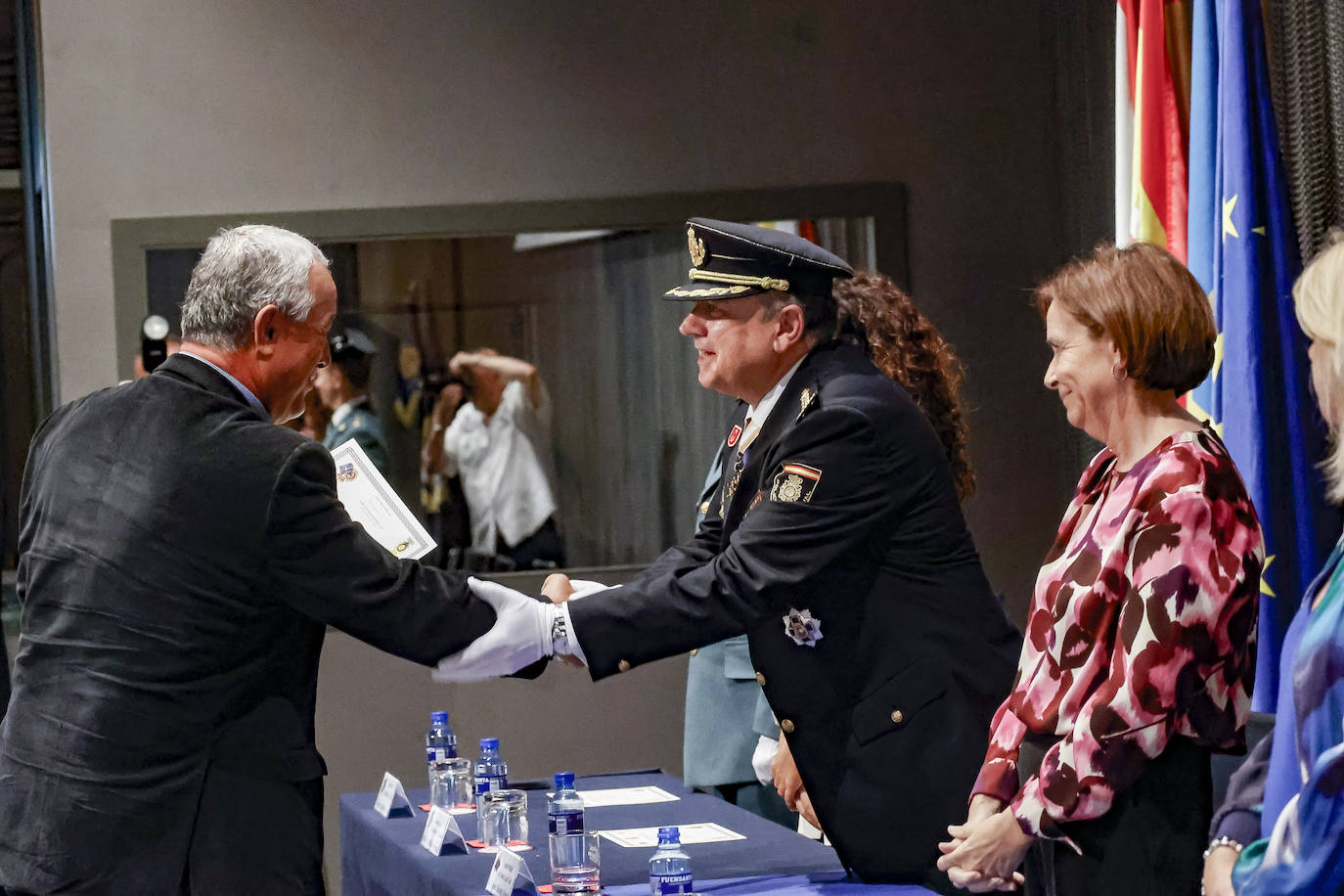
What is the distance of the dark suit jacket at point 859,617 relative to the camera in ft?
6.83

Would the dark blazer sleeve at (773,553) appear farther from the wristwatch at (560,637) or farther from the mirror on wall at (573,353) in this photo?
the mirror on wall at (573,353)

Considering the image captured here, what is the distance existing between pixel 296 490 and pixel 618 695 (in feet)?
A: 9.14

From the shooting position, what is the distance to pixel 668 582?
225 centimetres

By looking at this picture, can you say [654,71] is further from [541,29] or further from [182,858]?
[182,858]

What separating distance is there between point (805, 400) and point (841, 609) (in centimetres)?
31

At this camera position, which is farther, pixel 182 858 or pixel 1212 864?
pixel 182 858

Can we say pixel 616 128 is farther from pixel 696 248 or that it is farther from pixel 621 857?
pixel 621 857

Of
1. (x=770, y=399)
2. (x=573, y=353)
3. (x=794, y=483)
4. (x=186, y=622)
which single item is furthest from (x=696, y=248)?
(x=573, y=353)

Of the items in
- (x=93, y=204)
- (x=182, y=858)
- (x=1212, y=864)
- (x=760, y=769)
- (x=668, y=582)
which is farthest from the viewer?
(x=93, y=204)

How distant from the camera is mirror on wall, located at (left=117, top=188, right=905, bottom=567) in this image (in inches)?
175

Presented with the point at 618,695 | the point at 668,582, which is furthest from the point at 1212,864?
the point at 618,695

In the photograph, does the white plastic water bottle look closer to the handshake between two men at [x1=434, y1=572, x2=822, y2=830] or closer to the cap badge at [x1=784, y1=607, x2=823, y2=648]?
the handshake between two men at [x1=434, y1=572, x2=822, y2=830]

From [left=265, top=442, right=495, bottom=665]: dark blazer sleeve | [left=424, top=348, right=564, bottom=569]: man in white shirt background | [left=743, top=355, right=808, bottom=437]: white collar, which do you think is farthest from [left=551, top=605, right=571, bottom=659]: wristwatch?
[left=424, top=348, right=564, bottom=569]: man in white shirt background

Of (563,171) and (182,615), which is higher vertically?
(563,171)
